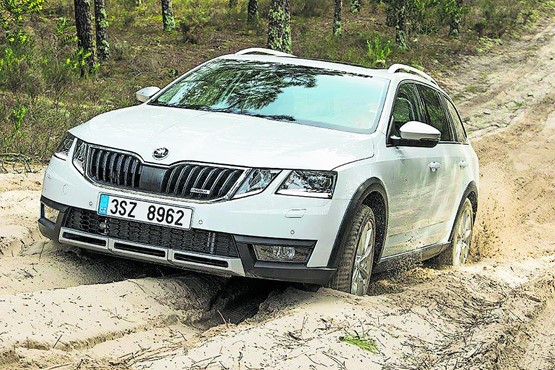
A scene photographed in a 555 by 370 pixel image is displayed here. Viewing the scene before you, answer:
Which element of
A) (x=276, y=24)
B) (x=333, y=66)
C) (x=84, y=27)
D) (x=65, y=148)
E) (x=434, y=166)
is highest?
(x=333, y=66)

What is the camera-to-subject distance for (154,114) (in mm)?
6836

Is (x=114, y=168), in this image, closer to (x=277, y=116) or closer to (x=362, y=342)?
(x=277, y=116)

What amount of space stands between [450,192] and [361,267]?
2193 millimetres

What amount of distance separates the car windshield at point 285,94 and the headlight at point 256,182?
111 centimetres

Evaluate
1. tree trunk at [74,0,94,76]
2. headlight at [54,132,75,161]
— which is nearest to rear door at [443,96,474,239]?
headlight at [54,132,75,161]

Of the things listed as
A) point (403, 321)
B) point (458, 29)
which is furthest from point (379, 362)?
point (458, 29)

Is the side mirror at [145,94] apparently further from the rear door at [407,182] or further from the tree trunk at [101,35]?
the tree trunk at [101,35]

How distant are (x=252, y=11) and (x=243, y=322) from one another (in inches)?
997

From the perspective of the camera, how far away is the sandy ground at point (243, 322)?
4.61m

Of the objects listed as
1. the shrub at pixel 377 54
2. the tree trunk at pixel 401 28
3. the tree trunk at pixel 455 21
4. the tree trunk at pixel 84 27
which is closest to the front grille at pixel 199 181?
the tree trunk at pixel 84 27

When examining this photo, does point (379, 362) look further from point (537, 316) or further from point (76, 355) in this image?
point (537, 316)

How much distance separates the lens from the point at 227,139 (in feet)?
19.9

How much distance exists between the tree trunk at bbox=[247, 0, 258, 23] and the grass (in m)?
25.3

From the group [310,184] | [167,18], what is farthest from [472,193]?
[167,18]
